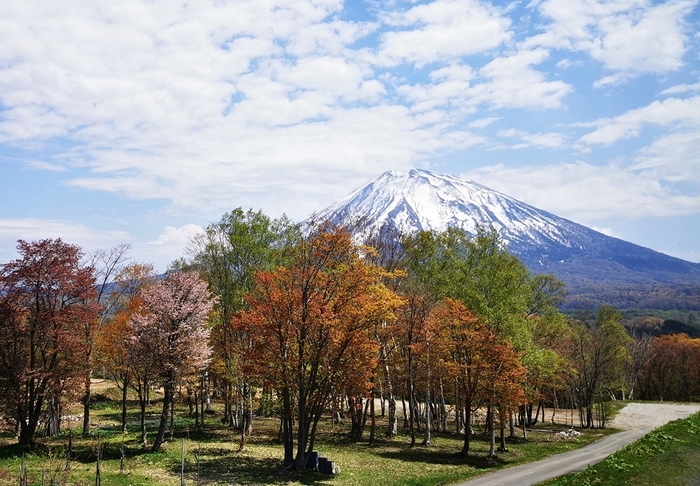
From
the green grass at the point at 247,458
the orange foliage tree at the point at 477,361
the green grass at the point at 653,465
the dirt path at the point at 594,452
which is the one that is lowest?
the dirt path at the point at 594,452

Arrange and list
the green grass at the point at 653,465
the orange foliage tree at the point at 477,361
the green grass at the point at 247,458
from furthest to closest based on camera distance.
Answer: the orange foliage tree at the point at 477,361 < the green grass at the point at 247,458 < the green grass at the point at 653,465

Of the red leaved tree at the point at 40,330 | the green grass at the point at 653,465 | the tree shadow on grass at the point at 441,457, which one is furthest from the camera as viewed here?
the tree shadow on grass at the point at 441,457

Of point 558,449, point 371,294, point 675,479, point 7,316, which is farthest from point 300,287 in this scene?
point 558,449

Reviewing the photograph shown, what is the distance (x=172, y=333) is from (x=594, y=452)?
3236cm

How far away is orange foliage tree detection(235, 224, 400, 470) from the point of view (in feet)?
86.1

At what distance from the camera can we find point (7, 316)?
82.9 ft

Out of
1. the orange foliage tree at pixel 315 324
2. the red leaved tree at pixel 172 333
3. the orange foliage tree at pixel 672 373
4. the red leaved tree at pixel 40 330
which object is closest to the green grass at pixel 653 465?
the orange foliage tree at pixel 315 324

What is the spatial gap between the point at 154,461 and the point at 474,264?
25.2 metres

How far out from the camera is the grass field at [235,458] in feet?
72.7

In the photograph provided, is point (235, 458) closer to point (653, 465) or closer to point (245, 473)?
point (245, 473)

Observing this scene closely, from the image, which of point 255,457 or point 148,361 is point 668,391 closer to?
point 255,457

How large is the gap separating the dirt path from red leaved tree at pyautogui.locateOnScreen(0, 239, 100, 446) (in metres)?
22.3

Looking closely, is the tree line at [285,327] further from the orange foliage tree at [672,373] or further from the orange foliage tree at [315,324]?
the orange foliage tree at [672,373]

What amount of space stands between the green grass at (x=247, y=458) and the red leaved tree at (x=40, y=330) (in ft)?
8.67
